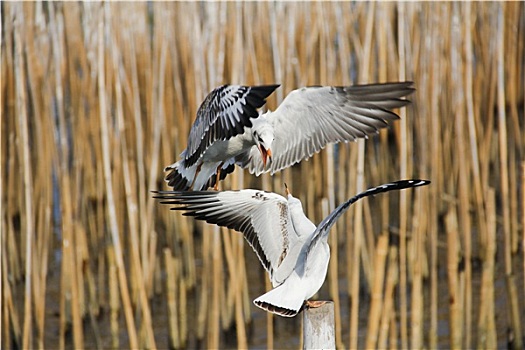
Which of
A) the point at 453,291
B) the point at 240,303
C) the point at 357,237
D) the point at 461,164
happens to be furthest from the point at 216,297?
the point at 461,164

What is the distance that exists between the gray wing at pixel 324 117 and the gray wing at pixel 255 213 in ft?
1.83

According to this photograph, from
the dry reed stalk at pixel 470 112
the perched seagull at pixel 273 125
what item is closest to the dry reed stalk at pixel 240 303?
the perched seagull at pixel 273 125

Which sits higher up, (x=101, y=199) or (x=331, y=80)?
(x=331, y=80)

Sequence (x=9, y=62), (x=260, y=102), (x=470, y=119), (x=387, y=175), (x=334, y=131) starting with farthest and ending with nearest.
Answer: (x=387, y=175) → (x=9, y=62) → (x=470, y=119) → (x=334, y=131) → (x=260, y=102)

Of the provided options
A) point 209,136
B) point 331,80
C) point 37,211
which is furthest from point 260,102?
point 37,211

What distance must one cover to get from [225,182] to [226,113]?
1.99 metres

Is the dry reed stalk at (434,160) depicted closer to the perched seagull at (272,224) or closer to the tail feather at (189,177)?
the tail feather at (189,177)

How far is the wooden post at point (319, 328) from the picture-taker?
2131 mm

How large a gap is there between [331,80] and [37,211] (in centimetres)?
177

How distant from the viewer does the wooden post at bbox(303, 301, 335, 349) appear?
2131 millimetres

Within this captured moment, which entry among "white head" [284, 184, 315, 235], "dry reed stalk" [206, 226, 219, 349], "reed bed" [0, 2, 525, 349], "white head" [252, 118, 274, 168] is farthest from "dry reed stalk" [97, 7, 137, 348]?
"white head" [284, 184, 315, 235]

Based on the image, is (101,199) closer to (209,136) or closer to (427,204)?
(427,204)

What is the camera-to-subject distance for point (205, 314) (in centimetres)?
443

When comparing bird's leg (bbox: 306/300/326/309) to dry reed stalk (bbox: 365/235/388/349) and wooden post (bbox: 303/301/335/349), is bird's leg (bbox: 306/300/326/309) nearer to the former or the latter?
wooden post (bbox: 303/301/335/349)
